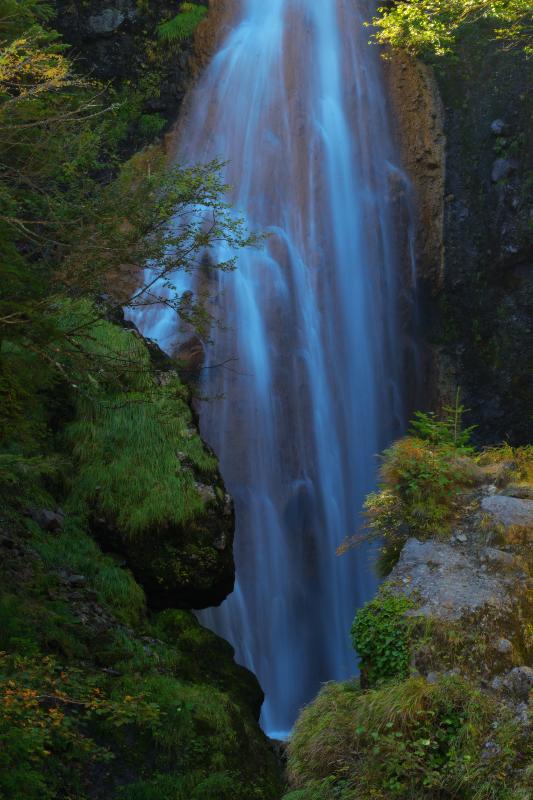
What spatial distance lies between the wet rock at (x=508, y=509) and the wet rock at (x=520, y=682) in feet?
5.26

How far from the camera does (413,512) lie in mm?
7543

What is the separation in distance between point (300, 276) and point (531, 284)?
15.6 feet

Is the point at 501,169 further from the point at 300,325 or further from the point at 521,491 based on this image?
the point at 521,491

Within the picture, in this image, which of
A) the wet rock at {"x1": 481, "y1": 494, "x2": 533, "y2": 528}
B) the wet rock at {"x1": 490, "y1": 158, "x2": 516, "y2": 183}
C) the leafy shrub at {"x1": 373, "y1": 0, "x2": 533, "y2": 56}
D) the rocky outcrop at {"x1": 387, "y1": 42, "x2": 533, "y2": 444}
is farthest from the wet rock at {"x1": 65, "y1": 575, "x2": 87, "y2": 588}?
the wet rock at {"x1": 490, "y1": 158, "x2": 516, "y2": 183}

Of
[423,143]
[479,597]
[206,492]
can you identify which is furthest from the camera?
[423,143]

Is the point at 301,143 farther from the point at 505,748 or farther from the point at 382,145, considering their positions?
the point at 505,748

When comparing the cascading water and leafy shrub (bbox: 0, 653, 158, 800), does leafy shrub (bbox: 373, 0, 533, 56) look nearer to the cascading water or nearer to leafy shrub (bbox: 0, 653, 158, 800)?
the cascading water

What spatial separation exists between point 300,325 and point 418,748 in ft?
30.3

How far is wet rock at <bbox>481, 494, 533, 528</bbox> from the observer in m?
7.24

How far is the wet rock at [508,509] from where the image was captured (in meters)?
7.24

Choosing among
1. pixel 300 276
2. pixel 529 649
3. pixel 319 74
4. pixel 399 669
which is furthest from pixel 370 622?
pixel 319 74

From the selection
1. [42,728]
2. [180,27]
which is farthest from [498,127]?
[42,728]

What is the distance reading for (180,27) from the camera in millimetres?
16750

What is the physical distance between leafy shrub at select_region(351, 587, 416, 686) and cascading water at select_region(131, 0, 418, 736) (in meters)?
3.78
